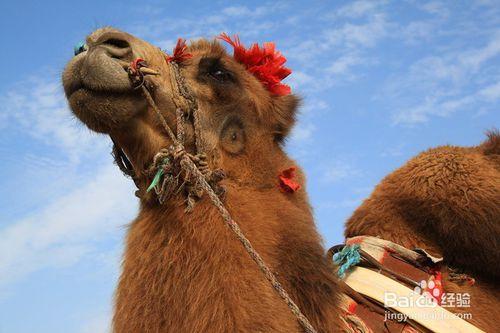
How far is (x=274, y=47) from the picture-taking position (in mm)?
4062

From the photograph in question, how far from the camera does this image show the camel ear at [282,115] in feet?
12.7

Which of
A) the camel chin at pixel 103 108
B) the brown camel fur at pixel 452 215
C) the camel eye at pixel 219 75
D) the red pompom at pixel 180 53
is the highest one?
the red pompom at pixel 180 53

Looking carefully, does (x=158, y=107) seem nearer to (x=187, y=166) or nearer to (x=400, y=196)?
(x=187, y=166)

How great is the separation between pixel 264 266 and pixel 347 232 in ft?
5.56

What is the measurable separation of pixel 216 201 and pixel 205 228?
206 millimetres

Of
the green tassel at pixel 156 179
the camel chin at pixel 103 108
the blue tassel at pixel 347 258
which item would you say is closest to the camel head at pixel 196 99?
the camel chin at pixel 103 108

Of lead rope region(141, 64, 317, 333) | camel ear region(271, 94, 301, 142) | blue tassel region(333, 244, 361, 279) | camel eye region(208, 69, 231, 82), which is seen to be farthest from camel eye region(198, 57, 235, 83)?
blue tassel region(333, 244, 361, 279)

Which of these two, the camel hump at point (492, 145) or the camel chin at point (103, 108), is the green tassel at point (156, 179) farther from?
the camel hump at point (492, 145)

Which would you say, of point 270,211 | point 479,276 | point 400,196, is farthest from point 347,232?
point 270,211

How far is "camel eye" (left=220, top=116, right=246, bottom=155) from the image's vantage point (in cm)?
350

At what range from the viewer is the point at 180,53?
365cm

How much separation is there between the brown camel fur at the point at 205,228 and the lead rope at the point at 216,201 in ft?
0.22

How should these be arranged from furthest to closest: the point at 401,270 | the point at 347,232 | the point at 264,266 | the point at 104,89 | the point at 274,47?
the point at 347,232 < the point at 274,47 < the point at 401,270 < the point at 104,89 < the point at 264,266

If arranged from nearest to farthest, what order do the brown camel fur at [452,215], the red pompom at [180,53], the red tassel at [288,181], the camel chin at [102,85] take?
the camel chin at [102,85] < the red tassel at [288,181] < the red pompom at [180,53] < the brown camel fur at [452,215]
